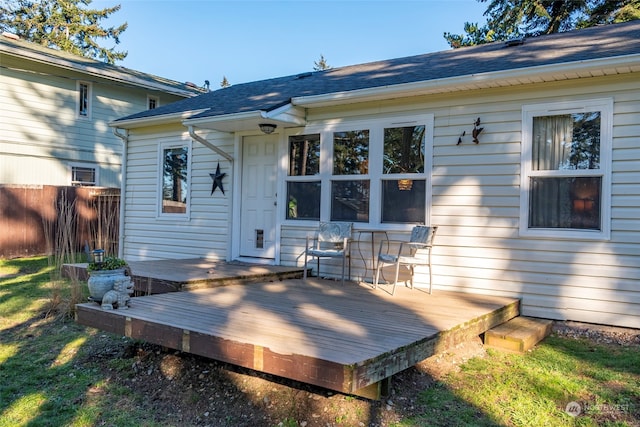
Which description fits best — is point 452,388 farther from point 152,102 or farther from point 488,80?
point 152,102

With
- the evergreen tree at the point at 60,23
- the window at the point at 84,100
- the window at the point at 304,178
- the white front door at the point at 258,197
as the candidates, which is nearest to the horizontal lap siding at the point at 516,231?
the window at the point at 304,178

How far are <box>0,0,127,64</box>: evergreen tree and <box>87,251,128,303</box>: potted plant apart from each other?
22401mm

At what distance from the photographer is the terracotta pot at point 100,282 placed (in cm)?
391

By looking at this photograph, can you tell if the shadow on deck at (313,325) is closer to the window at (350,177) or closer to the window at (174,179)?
the window at (350,177)

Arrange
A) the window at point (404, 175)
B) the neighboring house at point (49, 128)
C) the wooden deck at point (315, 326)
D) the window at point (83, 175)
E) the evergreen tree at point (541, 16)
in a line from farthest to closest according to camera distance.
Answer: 1. the evergreen tree at point (541, 16)
2. the window at point (83, 175)
3. the neighboring house at point (49, 128)
4. the window at point (404, 175)
5. the wooden deck at point (315, 326)

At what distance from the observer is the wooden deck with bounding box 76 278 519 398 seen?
2656mm

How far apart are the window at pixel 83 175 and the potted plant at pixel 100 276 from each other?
9.91m

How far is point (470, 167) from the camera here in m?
5.22

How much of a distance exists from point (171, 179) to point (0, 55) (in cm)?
635

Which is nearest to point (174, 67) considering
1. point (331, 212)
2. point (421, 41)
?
point (421, 41)

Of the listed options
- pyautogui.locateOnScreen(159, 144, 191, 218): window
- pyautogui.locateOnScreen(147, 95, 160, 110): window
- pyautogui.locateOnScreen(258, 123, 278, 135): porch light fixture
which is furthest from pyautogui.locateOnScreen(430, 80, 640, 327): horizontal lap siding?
pyautogui.locateOnScreen(147, 95, 160, 110): window

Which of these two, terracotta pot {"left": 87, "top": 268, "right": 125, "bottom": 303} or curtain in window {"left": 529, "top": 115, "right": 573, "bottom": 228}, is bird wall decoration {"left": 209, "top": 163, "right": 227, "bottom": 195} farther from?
curtain in window {"left": 529, "top": 115, "right": 573, "bottom": 228}

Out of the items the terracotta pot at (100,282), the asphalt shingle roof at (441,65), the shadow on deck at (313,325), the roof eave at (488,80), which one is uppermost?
the asphalt shingle roof at (441,65)

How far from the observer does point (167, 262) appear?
6934 millimetres
